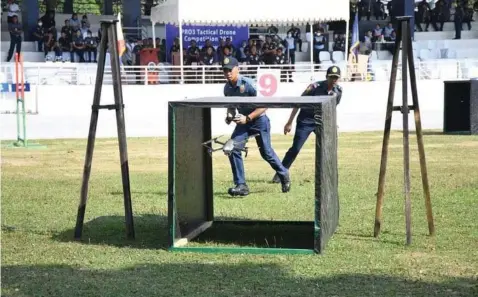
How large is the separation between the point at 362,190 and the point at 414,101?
3.58 meters

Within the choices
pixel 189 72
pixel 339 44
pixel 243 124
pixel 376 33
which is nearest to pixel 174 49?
pixel 189 72

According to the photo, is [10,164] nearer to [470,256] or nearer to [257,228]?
[257,228]

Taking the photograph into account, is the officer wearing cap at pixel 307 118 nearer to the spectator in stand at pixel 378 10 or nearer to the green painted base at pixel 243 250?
the green painted base at pixel 243 250

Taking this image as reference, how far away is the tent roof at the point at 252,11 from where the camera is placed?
32625mm

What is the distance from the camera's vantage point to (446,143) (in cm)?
1961

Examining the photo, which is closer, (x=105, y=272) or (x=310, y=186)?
(x=105, y=272)

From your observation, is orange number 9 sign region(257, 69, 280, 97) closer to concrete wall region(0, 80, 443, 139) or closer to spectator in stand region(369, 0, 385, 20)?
concrete wall region(0, 80, 443, 139)

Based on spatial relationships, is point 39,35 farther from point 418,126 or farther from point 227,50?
point 418,126

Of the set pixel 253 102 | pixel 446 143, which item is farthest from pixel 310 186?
pixel 446 143

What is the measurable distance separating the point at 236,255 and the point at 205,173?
2.03 meters

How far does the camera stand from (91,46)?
114 feet

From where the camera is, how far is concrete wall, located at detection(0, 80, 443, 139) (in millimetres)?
24672

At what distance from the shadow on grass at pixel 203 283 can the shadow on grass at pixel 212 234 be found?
1181mm

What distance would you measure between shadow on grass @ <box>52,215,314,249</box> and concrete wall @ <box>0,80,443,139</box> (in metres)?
13.0
